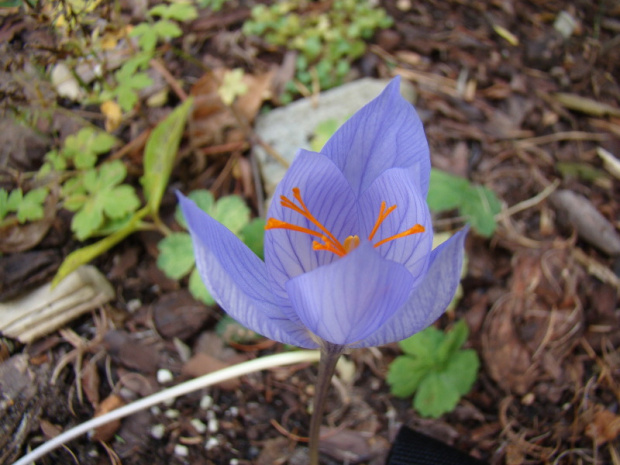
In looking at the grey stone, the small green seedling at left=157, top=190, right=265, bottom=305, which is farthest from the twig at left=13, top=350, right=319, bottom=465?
the grey stone

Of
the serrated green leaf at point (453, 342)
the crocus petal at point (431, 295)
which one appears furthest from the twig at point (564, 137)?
the crocus petal at point (431, 295)

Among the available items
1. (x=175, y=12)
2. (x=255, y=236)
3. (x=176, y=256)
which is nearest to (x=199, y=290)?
(x=176, y=256)

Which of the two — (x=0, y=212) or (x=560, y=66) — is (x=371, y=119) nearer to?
(x=0, y=212)

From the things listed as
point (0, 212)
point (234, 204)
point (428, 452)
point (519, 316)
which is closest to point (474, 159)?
point (519, 316)

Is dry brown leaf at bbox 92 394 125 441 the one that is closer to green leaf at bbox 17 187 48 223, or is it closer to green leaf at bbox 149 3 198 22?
green leaf at bbox 17 187 48 223

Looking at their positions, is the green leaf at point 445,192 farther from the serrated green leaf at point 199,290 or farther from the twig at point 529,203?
the serrated green leaf at point 199,290
